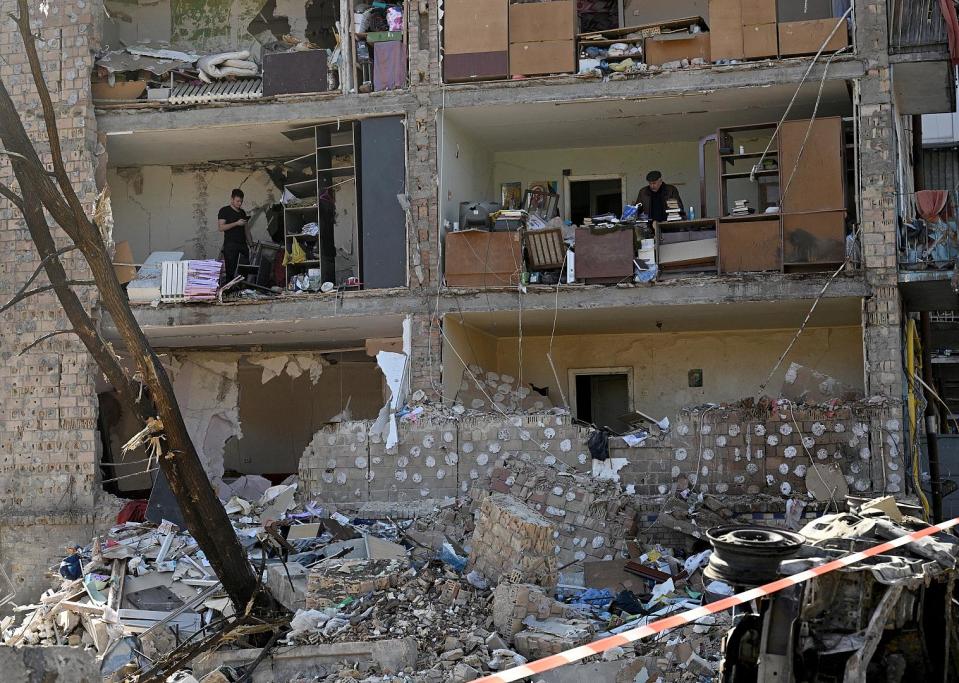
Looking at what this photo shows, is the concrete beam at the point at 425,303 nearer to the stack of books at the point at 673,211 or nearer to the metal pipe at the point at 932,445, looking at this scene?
the stack of books at the point at 673,211

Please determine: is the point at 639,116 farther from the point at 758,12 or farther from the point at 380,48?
the point at 380,48

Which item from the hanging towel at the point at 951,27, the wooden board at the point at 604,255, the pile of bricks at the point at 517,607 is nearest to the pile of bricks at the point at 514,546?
the pile of bricks at the point at 517,607

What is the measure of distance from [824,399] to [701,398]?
12.8ft

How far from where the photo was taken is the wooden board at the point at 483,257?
1580 cm

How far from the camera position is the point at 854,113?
588 inches

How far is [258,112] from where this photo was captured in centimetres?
1658

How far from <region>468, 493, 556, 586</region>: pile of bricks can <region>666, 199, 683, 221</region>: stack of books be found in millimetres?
5307

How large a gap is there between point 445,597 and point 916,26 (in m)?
9.92

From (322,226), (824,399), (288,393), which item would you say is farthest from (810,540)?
(288,393)

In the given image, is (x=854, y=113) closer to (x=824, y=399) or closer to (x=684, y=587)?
(x=824, y=399)

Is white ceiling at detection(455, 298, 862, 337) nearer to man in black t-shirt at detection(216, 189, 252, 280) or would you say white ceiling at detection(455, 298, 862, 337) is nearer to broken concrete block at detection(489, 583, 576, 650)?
man in black t-shirt at detection(216, 189, 252, 280)

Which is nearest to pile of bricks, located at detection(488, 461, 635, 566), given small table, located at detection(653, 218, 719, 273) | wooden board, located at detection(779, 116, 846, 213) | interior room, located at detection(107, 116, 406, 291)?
small table, located at detection(653, 218, 719, 273)

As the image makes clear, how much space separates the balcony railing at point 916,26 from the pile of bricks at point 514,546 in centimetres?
816

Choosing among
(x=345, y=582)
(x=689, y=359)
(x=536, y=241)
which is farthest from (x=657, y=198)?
(x=345, y=582)
